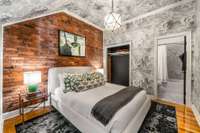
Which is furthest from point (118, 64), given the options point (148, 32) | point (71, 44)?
point (71, 44)

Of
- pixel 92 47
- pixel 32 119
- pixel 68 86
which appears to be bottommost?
pixel 32 119

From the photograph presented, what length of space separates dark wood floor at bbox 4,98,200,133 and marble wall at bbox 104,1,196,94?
1.01 metres

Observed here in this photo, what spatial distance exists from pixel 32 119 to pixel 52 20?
266cm

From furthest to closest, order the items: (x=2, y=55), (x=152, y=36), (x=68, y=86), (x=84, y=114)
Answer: (x=152, y=36) → (x=68, y=86) → (x=2, y=55) → (x=84, y=114)

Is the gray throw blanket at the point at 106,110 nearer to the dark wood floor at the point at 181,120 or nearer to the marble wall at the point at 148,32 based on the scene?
the dark wood floor at the point at 181,120

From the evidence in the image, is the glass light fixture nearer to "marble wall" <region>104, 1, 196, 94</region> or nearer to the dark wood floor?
"marble wall" <region>104, 1, 196, 94</region>

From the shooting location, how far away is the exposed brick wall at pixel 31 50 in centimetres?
253

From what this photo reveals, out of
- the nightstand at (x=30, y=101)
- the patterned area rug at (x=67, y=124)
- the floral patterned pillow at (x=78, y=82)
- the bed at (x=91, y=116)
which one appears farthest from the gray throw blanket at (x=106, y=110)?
the nightstand at (x=30, y=101)

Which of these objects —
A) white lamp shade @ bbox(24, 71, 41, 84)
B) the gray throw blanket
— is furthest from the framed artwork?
the gray throw blanket

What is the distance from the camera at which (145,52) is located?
12.6ft

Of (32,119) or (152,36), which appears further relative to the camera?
(152,36)

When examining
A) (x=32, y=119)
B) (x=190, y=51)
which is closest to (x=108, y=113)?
(x=32, y=119)

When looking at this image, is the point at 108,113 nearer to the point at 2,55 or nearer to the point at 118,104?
the point at 118,104

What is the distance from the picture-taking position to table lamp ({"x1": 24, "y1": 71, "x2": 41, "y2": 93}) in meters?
2.58
